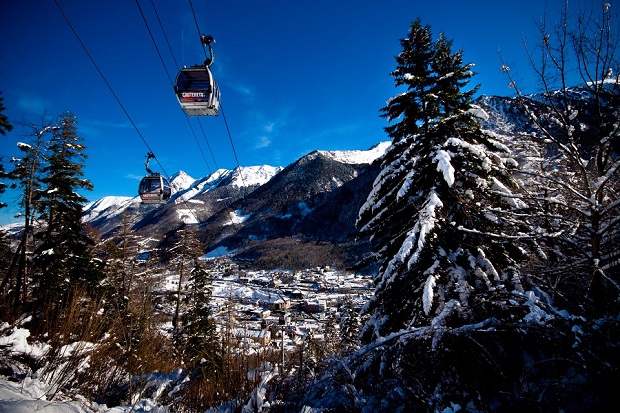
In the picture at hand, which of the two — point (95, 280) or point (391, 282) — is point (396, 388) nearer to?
point (391, 282)

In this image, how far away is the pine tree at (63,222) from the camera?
15961mm

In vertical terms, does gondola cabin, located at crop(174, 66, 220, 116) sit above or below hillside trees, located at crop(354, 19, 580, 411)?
above

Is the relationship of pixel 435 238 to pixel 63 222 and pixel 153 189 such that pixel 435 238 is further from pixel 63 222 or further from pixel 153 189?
pixel 63 222

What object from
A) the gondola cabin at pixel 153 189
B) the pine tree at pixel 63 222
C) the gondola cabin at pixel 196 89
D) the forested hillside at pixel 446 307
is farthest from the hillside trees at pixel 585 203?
the pine tree at pixel 63 222

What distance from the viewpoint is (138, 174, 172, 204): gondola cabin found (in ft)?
49.5

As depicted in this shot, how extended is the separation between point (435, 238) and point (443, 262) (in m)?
0.59

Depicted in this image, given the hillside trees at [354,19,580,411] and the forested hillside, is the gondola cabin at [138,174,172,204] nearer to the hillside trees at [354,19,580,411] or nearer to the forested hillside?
the forested hillside

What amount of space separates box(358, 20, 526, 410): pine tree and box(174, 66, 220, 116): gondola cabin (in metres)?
5.49

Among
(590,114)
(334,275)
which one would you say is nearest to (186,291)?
(590,114)

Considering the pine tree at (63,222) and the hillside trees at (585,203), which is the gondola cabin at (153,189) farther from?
the hillside trees at (585,203)

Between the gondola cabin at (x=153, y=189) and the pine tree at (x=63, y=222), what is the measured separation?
4.98 meters

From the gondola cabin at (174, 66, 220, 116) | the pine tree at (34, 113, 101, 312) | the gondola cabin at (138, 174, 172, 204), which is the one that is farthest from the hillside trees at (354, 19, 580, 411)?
the pine tree at (34, 113, 101, 312)

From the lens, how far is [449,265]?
6.25 m

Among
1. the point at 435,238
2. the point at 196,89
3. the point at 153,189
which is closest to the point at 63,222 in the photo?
the point at 153,189
